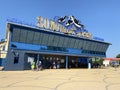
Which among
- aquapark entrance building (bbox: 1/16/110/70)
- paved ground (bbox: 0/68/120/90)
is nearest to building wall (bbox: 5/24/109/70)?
aquapark entrance building (bbox: 1/16/110/70)

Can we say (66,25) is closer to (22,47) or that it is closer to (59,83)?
(22,47)

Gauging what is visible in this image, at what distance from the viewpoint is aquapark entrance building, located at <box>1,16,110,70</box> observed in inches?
1316

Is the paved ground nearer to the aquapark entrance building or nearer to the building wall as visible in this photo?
the building wall

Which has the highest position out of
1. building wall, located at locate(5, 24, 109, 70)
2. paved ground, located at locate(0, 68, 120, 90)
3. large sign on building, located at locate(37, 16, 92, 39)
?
large sign on building, located at locate(37, 16, 92, 39)

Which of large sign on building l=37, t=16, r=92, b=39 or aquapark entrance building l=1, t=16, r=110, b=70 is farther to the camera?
large sign on building l=37, t=16, r=92, b=39

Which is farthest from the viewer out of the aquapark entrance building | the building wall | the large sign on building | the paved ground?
the large sign on building

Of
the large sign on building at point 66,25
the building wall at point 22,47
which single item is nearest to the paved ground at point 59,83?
the building wall at point 22,47

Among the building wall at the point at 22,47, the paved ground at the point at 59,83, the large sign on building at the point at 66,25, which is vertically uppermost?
the large sign on building at the point at 66,25

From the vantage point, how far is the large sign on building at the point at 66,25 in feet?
127

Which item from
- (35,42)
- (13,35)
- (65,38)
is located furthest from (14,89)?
(65,38)

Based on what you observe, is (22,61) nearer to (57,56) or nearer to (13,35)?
(13,35)

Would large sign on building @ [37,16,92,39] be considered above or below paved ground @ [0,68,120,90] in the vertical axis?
above

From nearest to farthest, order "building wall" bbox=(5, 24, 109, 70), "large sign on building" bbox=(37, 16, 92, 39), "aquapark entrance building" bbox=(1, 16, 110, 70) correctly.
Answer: "building wall" bbox=(5, 24, 109, 70) → "aquapark entrance building" bbox=(1, 16, 110, 70) → "large sign on building" bbox=(37, 16, 92, 39)

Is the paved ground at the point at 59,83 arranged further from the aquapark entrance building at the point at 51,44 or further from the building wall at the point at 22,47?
the aquapark entrance building at the point at 51,44
